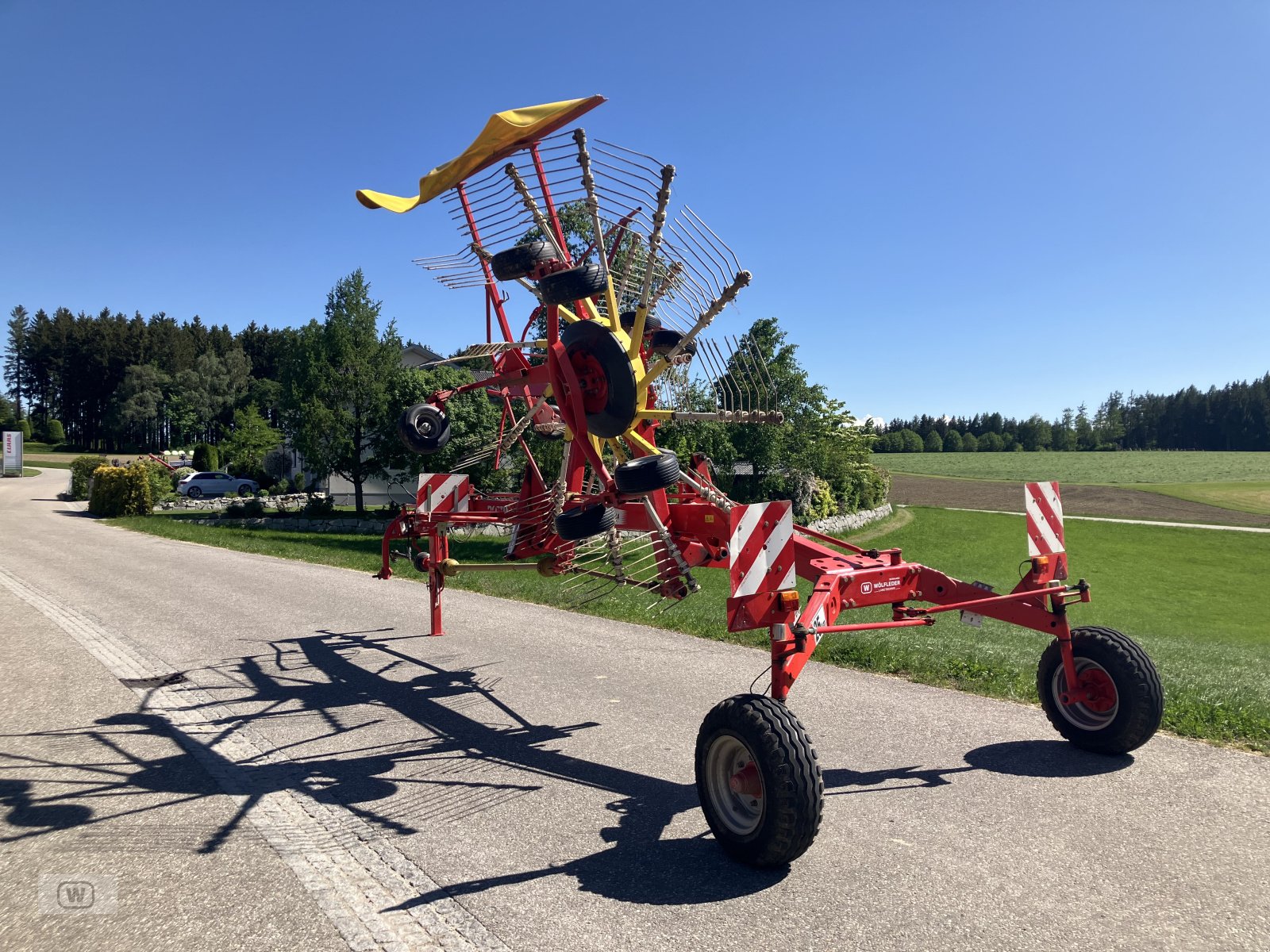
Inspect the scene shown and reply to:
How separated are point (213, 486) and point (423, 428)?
1639 inches

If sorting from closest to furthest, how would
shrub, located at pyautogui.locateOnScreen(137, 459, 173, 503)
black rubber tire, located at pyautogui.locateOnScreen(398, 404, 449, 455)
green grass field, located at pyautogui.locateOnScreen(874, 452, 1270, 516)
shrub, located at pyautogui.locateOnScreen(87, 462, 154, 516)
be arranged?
black rubber tire, located at pyautogui.locateOnScreen(398, 404, 449, 455) → shrub, located at pyautogui.locateOnScreen(87, 462, 154, 516) → shrub, located at pyautogui.locateOnScreen(137, 459, 173, 503) → green grass field, located at pyautogui.locateOnScreen(874, 452, 1270, 516)

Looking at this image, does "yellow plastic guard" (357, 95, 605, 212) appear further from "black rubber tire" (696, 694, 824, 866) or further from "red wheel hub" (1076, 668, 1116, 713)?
"red wheel hub" (1076, 668, 1116, 713)

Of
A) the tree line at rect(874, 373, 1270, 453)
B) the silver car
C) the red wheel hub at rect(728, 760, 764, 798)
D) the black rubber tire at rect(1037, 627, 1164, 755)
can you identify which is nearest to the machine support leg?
the red wheel hub at rect(728, 760, 764, 798)

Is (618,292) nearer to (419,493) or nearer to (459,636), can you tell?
(419,493)

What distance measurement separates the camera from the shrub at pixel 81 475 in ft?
128

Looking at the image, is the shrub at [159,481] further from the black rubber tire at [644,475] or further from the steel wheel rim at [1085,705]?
the steel wheel rim at [1085,705]

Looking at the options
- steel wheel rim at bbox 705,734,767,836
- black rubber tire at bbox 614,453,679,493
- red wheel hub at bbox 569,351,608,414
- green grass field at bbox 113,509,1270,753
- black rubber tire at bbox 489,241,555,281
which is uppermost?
black rubber tire at bbox 489,241,555,281

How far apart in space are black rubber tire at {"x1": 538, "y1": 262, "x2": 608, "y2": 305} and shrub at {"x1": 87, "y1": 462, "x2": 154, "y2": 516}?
32.0 meters

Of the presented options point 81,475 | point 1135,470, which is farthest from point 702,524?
point 1135,470

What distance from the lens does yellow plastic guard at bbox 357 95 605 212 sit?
5.57 meters

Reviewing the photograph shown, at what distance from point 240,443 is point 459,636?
4329cm

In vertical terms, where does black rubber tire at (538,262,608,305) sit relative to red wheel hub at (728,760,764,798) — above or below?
above

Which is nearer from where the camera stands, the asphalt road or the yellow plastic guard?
the asphalt road

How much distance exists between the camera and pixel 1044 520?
6031 mm
